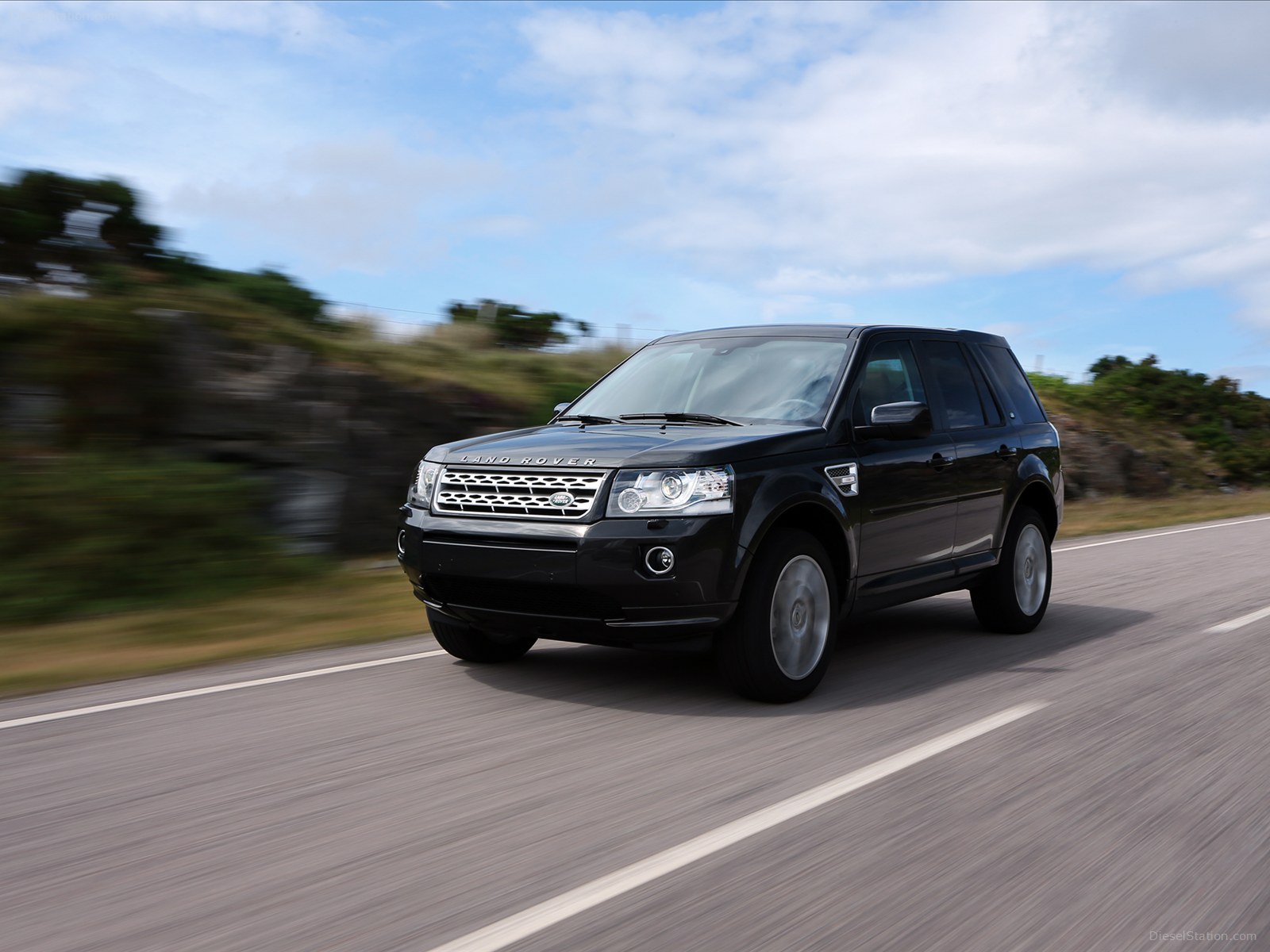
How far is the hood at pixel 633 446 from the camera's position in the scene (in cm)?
560

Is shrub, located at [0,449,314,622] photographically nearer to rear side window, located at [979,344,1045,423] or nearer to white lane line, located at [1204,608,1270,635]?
rear side window, located at [979,344,1045,423]

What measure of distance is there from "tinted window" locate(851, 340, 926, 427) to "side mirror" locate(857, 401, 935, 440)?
0.50 feet

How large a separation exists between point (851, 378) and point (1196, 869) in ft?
11.0

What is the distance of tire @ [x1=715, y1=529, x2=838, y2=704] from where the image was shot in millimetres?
5699

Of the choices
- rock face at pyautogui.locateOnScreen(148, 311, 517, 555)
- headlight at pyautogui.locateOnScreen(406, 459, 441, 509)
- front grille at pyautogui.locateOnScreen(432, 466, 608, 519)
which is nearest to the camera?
front grille at pyautogui.locateOnScreen(432, 466, 608, 519)

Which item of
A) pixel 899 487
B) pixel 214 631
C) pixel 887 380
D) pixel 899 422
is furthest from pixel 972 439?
pixel 214 631

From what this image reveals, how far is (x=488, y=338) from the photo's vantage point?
2041 centimetres

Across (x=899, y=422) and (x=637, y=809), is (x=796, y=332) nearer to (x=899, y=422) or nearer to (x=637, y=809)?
(x=899, y=422)

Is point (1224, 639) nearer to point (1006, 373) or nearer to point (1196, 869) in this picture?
point (1006, 373)

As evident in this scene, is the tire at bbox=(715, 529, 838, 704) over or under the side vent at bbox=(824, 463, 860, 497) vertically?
under

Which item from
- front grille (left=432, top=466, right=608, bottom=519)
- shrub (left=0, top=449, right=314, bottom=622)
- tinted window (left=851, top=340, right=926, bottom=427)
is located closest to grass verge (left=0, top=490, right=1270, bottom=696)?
shrub (left=0, top=449, right=314, bottom=622)

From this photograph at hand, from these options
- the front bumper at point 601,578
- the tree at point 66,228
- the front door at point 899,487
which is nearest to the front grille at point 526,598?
the front bumper at point 601,578

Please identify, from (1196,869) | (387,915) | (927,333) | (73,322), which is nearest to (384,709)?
(387,915)

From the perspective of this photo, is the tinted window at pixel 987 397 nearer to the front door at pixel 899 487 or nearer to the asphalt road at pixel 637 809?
the front door at pixel 899 487
